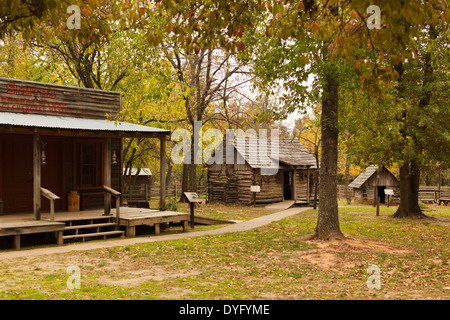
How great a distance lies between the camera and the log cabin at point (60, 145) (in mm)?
13655

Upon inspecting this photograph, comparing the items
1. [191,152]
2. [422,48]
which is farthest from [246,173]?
[422,48]

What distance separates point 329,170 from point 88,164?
8969 mm

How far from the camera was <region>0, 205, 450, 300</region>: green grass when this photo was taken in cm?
705

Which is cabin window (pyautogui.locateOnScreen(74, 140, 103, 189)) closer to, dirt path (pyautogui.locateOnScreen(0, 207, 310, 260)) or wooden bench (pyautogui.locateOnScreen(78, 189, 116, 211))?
wooden bench (pyautogui.locateOnScreen(78, 189, 116, 211))

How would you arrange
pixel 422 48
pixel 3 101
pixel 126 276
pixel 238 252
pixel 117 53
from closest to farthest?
1. pixel 126 276
2. pixel 238 252
3. pixel 3 101
4. pixel 422 48
5. pixel 117 53

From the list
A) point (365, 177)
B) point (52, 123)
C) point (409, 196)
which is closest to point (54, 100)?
point (52, 123)

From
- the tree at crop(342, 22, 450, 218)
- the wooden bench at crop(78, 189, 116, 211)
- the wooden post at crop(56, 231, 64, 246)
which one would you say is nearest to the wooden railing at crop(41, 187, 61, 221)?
the wooden post at crop(56, 231, 64, 246)

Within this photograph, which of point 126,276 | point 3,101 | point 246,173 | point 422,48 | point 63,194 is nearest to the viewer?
point 126,276

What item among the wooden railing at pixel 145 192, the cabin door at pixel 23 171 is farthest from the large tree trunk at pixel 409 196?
the wooden railing at pixel 145 192

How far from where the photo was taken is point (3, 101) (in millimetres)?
14086

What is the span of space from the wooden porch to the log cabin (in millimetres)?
550

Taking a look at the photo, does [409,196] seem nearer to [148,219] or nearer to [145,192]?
[148,219]
